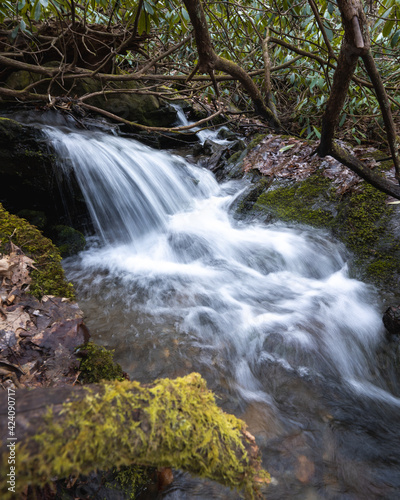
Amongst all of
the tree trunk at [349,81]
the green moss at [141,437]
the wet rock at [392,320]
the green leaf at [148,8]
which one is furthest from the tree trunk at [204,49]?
the wet rock at [392,320]

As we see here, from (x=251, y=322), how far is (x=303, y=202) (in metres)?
2.50

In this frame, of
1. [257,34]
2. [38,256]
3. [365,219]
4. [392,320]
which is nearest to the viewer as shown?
[38,256]

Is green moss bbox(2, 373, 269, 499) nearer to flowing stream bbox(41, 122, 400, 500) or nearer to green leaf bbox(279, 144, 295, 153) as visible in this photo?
flowing stream bbox(41, 122, 400, 500)

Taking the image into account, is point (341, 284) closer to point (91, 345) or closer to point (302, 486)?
point (302, 486)

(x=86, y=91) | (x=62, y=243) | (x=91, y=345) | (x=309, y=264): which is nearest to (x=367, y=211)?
(x=309, y=264)

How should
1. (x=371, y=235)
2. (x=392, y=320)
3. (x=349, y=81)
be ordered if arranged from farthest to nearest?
(x=371, y=235)
(x=392, y=320)
(x=349, y=81)

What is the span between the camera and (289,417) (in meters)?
2.14

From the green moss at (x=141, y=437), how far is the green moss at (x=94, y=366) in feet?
2.59

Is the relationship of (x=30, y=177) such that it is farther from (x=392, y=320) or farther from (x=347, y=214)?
(x=392, y=320)

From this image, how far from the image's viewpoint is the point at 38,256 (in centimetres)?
210

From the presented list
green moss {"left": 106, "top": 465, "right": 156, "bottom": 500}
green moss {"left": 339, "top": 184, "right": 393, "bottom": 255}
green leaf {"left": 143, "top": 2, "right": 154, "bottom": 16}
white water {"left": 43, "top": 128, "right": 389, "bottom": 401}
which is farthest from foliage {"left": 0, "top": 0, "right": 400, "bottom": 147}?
green moss {"left": 106, "top": 465, "right": 156, "bottom": 500}

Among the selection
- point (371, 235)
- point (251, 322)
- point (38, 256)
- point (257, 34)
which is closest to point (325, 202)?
point (371, 235)

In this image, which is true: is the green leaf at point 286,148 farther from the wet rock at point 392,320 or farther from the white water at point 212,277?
the wet rock at point 392,320

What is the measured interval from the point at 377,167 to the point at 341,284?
1.98m
